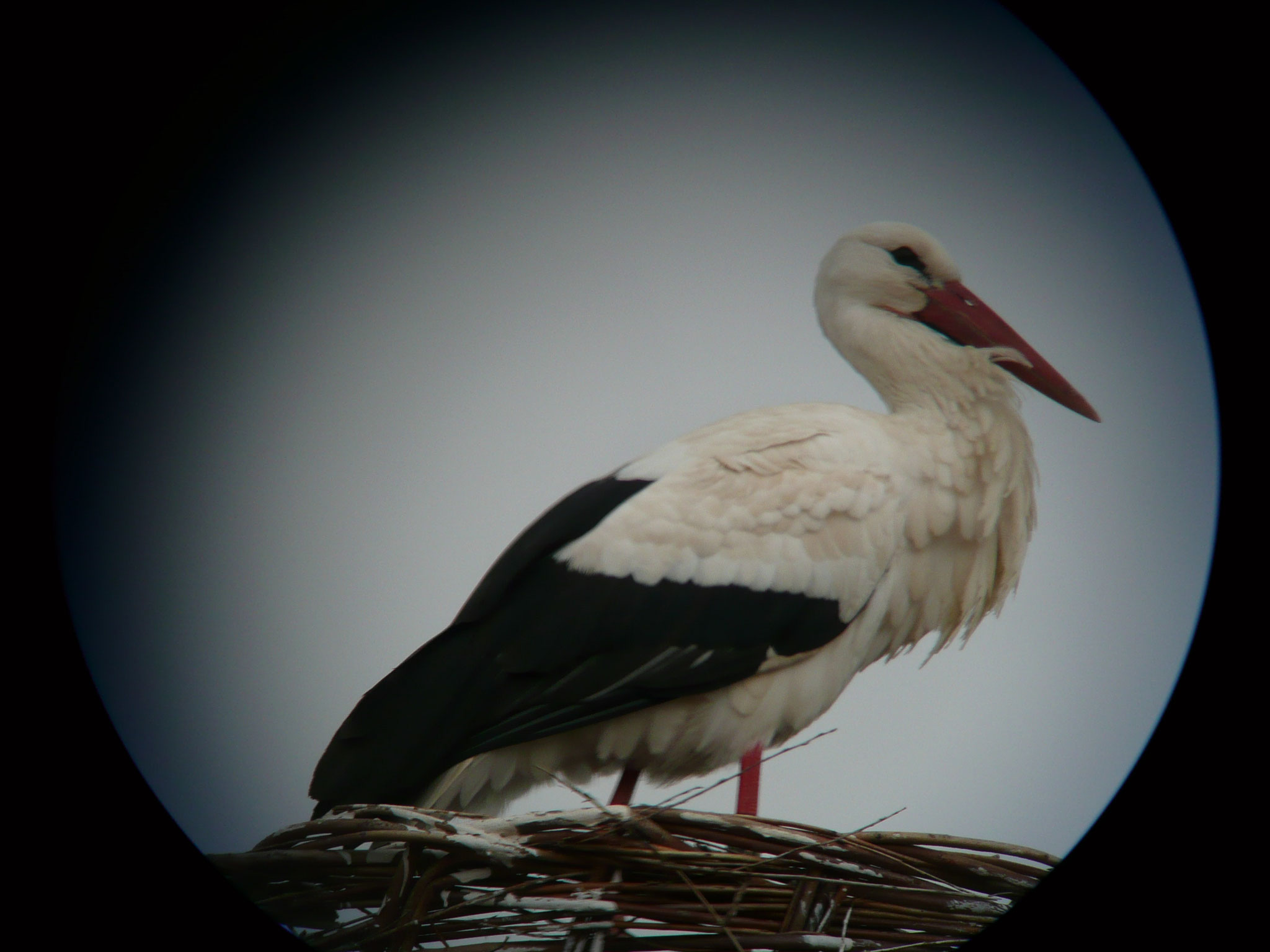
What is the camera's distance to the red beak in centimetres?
220

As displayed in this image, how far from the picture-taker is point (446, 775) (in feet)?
6.72

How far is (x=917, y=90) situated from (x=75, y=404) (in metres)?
1.42

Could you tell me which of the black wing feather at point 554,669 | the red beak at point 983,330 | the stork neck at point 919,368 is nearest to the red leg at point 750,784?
the black wing feather at point 554,669

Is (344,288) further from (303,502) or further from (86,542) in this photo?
(86,542)

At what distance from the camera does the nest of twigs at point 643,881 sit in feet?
5.95

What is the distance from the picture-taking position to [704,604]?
2.01 metres

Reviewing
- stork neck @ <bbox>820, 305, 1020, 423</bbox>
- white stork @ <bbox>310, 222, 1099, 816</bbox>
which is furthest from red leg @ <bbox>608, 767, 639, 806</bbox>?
stork neck @ <bbox>820, 305, 1020, 423</bbox>

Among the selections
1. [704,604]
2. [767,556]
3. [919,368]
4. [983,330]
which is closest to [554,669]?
[704,604]

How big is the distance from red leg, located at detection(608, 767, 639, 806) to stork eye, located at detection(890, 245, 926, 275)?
1003mm

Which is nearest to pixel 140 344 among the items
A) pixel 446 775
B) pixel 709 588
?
pixel 446 775

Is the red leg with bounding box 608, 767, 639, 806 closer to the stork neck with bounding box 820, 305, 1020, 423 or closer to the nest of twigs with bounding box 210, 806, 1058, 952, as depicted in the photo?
the nest of twigs with bounding box 210, 806, 1058, 952

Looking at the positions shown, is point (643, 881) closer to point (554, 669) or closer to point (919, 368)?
point (554, 669)

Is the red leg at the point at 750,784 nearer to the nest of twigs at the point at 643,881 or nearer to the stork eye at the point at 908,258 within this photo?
the nest of twigs at the point at 643,881

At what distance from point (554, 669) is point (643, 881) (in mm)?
338
